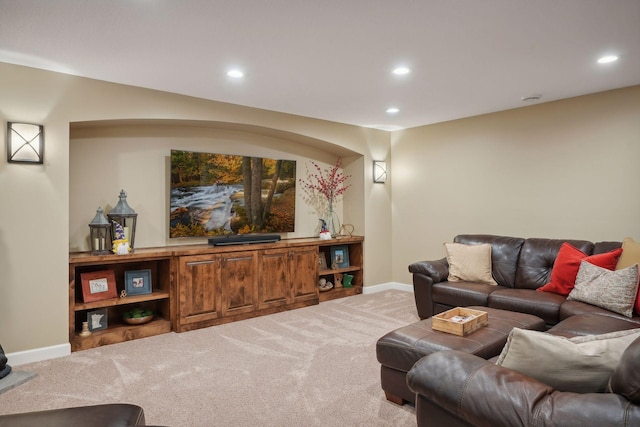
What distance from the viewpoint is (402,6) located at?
7.77ft

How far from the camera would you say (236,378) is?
119 inches

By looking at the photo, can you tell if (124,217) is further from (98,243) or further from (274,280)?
(274,280)

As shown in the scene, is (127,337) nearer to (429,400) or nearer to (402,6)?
(429,400)

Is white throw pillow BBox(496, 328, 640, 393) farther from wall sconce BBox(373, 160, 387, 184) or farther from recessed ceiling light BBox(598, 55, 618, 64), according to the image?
wall sconce BBox(373, 160, 387, 184)

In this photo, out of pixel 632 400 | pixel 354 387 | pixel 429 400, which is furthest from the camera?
pixel 354 387

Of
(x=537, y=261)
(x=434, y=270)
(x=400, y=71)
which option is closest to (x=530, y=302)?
(x=537, y=261)

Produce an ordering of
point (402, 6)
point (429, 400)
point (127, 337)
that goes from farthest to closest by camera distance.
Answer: point (127, 337) < point (402, 6) < point (429, 400)

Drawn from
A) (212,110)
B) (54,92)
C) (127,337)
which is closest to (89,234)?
(127,337)

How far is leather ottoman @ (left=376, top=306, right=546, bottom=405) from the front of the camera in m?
2.44

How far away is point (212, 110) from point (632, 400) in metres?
4.25

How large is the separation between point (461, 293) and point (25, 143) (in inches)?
166

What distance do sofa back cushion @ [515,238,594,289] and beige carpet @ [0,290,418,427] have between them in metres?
1.41

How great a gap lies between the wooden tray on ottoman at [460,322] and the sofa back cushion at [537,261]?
5.12ft

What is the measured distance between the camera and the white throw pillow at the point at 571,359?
1.38 metres
